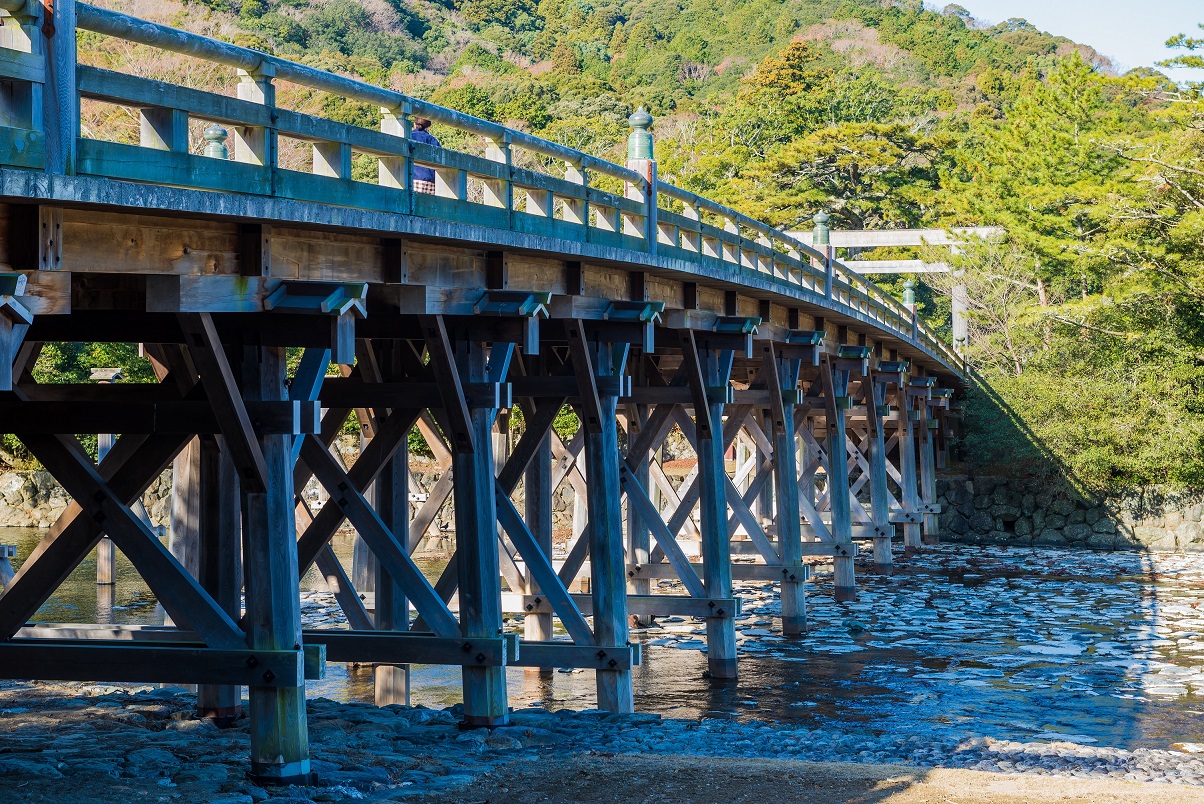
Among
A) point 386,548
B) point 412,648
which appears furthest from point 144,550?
point 412,648

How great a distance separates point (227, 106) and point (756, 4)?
9264 cm

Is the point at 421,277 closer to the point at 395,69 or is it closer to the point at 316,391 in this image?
the point at 316,391

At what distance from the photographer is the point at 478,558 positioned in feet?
27.1

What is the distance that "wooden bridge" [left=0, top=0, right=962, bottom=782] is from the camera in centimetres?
536

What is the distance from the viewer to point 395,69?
67.0 metres

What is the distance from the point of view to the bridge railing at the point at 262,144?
4.86 m

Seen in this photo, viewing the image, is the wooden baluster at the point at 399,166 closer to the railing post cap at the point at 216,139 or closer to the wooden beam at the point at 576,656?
the railing post cap at the point at 216,139

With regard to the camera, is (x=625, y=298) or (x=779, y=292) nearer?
(x=625, y=298)

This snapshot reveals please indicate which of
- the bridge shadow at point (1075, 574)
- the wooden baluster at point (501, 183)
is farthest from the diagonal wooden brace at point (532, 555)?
the bridge shadow at point (1075, 574)

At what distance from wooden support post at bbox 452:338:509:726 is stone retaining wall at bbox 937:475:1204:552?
22653mm

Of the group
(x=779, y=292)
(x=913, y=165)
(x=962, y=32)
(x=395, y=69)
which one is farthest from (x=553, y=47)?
(x=779, y=292)

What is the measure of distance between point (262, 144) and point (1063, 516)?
85.6 ft

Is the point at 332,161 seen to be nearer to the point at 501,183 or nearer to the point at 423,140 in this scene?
the point at 501,183

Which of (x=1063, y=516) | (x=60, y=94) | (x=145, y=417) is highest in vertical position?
(x=60, y=94)
